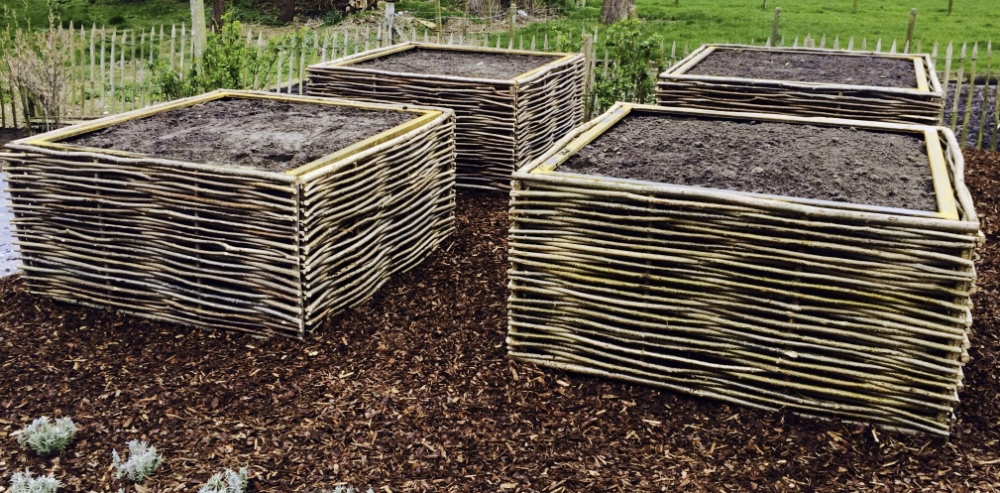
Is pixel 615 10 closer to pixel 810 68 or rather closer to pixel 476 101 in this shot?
pixel 810 68

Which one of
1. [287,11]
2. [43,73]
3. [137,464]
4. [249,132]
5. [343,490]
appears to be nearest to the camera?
[343,490]

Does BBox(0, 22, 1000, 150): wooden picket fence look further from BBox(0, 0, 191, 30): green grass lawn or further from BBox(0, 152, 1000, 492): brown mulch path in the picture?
BBox(0, 0, 191, 30): green grass lawn

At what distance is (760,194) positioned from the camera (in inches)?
147

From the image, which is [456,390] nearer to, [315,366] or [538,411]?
[538,411]

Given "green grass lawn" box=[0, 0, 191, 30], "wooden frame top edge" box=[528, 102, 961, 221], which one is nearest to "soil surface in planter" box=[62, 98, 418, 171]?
"wooden frame top edge" box=[528, 102, 961, 221]

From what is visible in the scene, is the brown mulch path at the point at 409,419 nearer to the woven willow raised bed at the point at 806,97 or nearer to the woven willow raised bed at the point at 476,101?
the woven willow raised bed at the point at 806,97

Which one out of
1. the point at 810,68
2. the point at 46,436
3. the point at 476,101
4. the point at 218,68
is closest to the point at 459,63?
the point at 476,101

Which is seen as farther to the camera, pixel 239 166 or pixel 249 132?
pixel 249 132

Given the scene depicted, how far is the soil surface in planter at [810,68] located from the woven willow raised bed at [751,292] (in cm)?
274

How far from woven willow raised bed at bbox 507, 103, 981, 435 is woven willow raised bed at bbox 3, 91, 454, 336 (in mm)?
1069

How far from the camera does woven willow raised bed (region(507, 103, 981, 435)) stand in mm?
3541

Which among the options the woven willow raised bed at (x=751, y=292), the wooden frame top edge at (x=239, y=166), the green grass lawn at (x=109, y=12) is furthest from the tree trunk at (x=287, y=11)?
the woven willow raised bed at (x=751, y=292)

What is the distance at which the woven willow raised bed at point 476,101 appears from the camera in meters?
6.88

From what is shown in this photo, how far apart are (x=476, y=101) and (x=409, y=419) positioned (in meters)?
3.50
